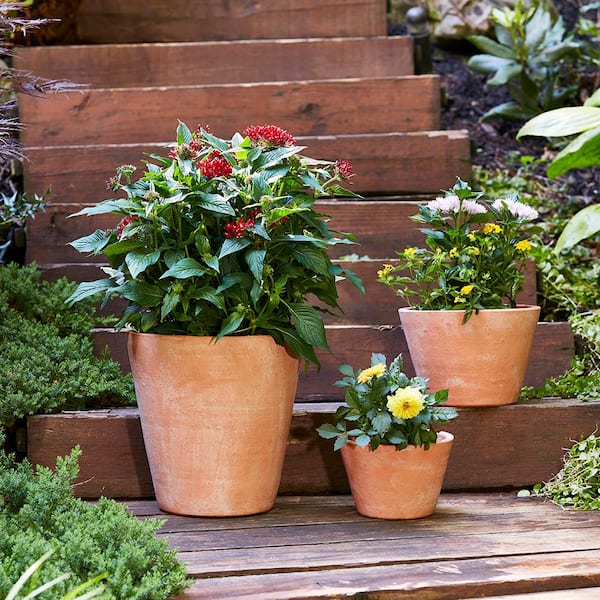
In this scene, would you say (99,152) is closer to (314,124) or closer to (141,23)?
(314,124)

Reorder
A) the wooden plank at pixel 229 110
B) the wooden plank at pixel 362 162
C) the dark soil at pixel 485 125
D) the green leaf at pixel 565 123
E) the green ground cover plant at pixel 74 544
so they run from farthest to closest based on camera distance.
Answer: the dark soil at pixel 485 125 → the wooden plank at pixel 229 110 → the wooden plank at pixel 362 162 → the green leaf at pixel 565 123 → the green ground cover plant at pixel 74 544

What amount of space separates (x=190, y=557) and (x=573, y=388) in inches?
48.7

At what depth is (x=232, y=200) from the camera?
7.00 ft

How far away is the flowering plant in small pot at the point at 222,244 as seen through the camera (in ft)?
6.70

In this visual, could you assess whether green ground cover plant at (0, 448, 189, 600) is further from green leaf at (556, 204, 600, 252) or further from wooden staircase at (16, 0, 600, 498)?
green leaf at (556, 204, 600, 252)

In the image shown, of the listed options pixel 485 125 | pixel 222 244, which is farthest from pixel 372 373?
pixel 485 125

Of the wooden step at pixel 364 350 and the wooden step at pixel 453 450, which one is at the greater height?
the wooden step at pixel 364 350

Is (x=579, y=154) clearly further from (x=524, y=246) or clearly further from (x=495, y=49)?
(x=495, y=49)

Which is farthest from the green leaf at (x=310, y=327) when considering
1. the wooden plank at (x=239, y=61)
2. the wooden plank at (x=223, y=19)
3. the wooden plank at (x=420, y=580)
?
the wooden plank at (x=223, y=19)

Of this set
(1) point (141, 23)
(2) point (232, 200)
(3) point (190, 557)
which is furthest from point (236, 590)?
(1) point (141, 23)

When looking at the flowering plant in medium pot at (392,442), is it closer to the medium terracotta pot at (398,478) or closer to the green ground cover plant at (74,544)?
the medium terracotta pot at (398,478)

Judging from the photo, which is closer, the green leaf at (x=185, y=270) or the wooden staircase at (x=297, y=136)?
the green leaf at (x=185, y=270)

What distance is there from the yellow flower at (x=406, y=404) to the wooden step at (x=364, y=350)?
0.57 meters

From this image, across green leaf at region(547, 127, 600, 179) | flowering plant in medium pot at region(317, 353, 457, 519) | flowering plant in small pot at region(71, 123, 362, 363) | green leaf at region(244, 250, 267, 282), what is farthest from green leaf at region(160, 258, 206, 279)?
green leaf at region(547, 127, 600, 179)
